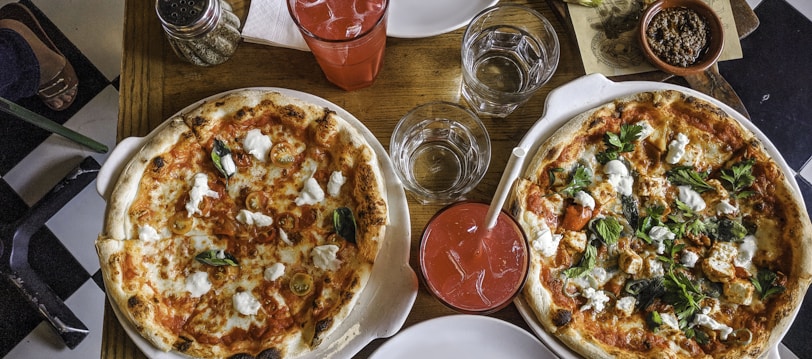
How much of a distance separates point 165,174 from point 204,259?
0.93 feet

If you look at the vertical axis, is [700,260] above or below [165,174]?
below

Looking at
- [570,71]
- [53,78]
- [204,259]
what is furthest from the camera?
[53,78]

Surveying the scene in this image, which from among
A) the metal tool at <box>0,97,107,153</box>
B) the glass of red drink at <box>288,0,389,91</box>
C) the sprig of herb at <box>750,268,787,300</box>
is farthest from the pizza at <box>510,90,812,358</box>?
the metal tool at <box>0,97,107,153</box>

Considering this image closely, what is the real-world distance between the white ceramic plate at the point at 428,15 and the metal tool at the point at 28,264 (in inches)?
69.6

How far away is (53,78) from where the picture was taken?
294 cm

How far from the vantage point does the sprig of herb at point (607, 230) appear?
5.98 feet

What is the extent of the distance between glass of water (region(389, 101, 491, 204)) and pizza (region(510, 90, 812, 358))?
0.17m

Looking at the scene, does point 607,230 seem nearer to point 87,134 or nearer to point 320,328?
point 320,328

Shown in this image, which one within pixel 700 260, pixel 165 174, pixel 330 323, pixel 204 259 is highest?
pixel 165 174

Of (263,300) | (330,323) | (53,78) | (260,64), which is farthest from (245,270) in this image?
(53,78)

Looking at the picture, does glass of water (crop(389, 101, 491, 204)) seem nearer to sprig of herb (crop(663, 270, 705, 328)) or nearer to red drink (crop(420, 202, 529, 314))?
red drink (crop(420, 202, 529, 314))

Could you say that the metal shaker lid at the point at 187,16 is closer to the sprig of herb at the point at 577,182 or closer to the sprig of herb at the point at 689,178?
the sprig of herb at the point at 577,182

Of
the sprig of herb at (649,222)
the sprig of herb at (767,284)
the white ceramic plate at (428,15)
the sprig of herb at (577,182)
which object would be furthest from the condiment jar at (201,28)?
the sprig of herb at (767,284)

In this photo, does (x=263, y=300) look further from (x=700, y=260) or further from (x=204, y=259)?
(x=700, y=260)
